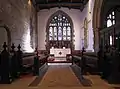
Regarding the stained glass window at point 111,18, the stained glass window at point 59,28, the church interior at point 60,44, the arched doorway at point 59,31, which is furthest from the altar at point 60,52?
the stained glass window at point 111,18

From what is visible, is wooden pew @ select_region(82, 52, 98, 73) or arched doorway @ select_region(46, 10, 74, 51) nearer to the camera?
wooden pew @ select_region(82, 52, 98, 73)

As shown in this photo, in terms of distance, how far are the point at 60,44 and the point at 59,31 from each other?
51.3 inches

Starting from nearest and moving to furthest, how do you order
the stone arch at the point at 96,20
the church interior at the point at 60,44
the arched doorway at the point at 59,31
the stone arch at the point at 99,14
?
the church interior at the point at 60,44, the stone arch at the point at 99,14, the stone arch at the point at 96,20, the arched doorway at the point at 59,31

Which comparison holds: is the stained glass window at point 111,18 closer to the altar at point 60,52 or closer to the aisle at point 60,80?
the altar at point 60,52

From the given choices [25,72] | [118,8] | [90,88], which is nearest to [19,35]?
[25,72]

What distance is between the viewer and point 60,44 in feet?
68.7

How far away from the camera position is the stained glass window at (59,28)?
21.4 meters

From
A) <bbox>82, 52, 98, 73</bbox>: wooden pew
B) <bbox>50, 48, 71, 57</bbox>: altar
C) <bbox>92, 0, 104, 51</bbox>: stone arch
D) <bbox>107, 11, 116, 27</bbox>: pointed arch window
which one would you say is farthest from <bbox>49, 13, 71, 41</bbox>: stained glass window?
<bbox>82, 52, 98, 73</bbox>: wooden pew

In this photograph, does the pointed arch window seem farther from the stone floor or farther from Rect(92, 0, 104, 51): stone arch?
the stone floor

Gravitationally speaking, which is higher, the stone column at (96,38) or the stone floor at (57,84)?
the stone column at (96,38)

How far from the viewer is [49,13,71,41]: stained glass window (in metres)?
21.4

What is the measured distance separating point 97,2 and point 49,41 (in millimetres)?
8343

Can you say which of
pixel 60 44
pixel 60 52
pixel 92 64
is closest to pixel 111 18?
pixel 92 64

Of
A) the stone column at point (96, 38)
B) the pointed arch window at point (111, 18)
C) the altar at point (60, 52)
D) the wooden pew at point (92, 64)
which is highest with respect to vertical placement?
the pointed arch window at point (111, 18)
